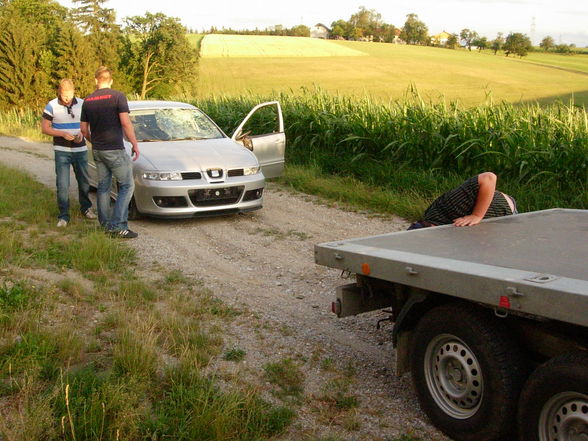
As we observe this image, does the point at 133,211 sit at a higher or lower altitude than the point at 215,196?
lower

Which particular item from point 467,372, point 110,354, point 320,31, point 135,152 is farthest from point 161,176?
point 320,31

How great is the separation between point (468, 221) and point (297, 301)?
2.04m

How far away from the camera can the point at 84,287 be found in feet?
21.2

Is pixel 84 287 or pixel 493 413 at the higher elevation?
pixel 493 413

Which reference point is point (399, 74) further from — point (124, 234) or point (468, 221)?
point (468, 221)

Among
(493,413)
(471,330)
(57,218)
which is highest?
(471,330)

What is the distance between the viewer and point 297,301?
6570 mm

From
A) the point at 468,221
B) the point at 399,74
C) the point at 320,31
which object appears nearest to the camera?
the point at 468,221

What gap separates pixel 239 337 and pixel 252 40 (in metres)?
80.9

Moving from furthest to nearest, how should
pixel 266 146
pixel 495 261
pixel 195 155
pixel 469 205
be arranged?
pixel 266 146 → pixel 195 155 → pixel 469 205 → pixel 495 261

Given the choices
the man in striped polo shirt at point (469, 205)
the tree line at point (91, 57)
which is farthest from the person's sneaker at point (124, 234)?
the tree line at point (91, 57)

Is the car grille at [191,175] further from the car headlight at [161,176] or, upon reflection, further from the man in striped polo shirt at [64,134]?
the man in striped polo shirt at [64,134]

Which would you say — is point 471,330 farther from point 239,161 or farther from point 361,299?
point 239,161

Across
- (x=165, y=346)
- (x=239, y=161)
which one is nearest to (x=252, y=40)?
(x=239, y=161)
